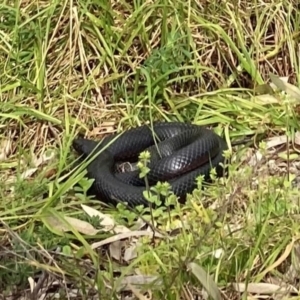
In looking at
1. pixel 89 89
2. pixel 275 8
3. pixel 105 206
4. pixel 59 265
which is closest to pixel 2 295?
pixel 59 265

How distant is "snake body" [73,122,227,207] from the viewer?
4.02 metres

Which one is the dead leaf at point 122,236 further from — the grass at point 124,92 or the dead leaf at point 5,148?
the dead leaf at point 5,148

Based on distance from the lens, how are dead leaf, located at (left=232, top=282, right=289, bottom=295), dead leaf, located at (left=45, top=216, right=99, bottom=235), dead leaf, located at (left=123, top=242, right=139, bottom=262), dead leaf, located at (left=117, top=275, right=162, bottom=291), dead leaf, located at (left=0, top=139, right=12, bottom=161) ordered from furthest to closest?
dead leaf, located at (left=0, top=139, right=12, bottom=161)
dead leaf, located at (left=45, top=216, right=99, bottom=235)
dead leaf, located at (left=123, top=242, right=139, bottom=262)
dead leaf, located at (left=232, top=282, right=289, bottom=295)
dead leaf, located at (left=117, top=275, right=162, bottom=291)

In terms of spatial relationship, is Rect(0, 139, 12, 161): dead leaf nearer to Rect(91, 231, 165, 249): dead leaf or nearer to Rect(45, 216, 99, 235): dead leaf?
Rect(45, 216, 99, 235): dead leaf

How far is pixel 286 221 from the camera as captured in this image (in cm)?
328

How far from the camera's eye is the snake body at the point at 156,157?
402cm

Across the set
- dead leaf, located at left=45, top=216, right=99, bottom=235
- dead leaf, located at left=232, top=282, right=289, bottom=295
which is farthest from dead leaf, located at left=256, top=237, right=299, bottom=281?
dead leaf, located at left=45, top=216, right=99, bottom=235

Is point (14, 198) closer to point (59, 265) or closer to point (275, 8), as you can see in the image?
point (59, 265)

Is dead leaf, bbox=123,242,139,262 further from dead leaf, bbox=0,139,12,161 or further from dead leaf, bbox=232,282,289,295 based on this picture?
dead leaf, bbox=0,139,12,161

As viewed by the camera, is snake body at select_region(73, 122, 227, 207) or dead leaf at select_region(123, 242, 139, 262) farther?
snake body at select_region(73, 122, 227, 207)

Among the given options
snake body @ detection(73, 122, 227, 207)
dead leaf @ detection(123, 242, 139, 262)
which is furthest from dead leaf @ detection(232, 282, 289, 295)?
snake body @ detection(73, 122, 227, 207)

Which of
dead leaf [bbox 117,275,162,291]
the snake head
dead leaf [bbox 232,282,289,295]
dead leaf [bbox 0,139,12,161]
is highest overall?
dead leaf [bbox 117,275,162,291]

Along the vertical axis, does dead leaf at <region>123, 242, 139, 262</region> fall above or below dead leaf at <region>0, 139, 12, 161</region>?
above

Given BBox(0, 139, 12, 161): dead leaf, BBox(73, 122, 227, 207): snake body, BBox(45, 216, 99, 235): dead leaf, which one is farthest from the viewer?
BBox(0, 139, 12, 161): dead leaf
